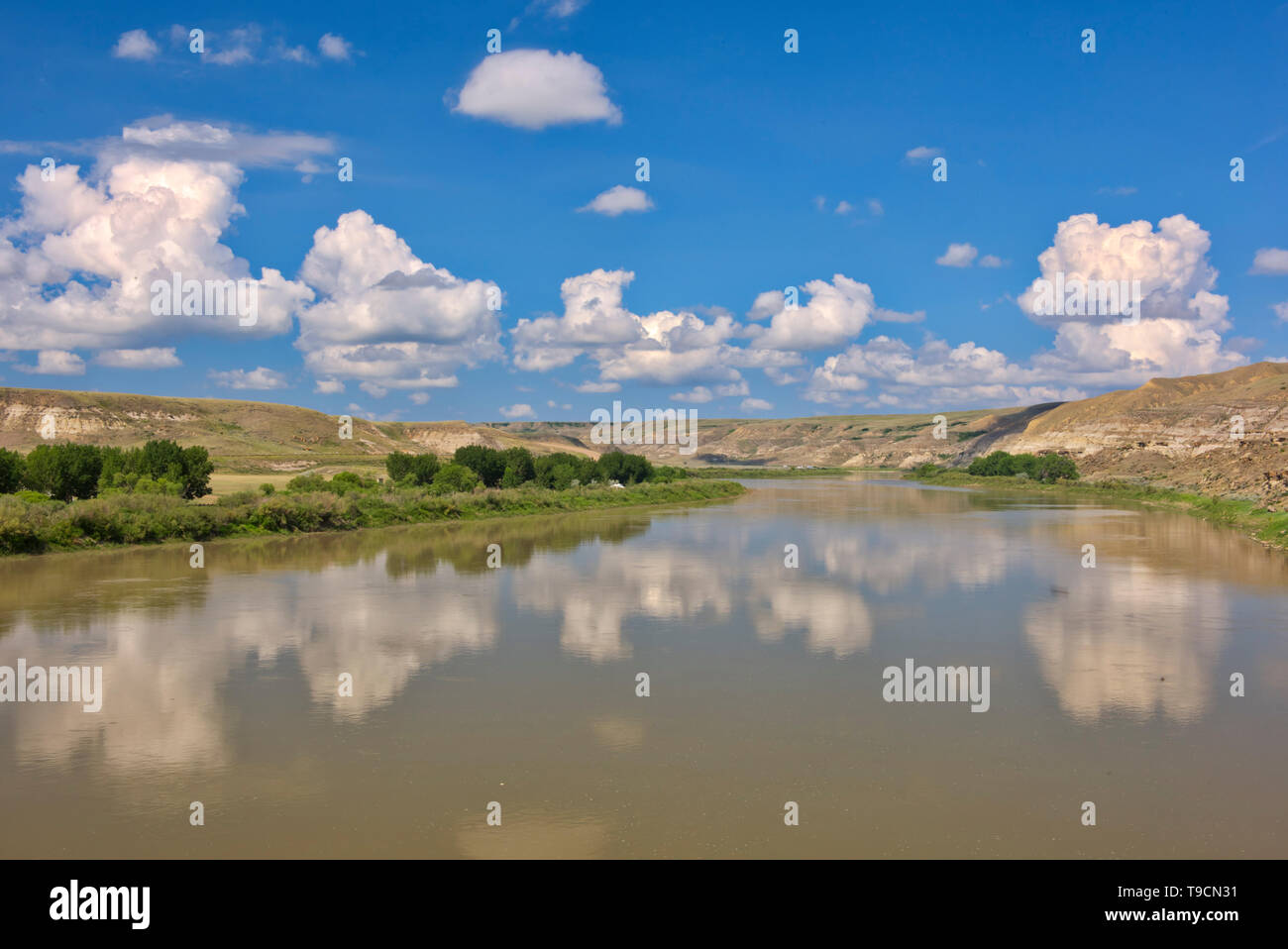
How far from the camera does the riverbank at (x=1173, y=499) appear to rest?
119ft

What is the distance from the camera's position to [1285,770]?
982cm

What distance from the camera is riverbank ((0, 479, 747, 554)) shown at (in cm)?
2845

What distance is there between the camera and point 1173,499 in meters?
58.2

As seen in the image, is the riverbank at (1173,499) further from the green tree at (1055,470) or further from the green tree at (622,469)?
the green tree at (622,469)

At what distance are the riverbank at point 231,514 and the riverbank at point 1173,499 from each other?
3522cm

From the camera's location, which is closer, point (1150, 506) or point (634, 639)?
point (634, 639)

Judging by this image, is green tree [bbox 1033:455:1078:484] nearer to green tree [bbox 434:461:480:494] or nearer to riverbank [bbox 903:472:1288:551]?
riverbank [bbox 903:472:1288:551]

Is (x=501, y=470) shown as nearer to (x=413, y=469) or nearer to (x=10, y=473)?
(x=413, y=469)

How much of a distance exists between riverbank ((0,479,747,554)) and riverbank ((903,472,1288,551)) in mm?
35219

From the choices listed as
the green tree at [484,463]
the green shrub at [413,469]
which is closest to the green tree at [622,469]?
the green tree at [484,463]

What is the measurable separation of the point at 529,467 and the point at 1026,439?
75501 millimetres

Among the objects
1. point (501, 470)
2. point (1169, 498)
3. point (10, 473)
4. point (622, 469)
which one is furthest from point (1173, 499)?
point (10, 473)
